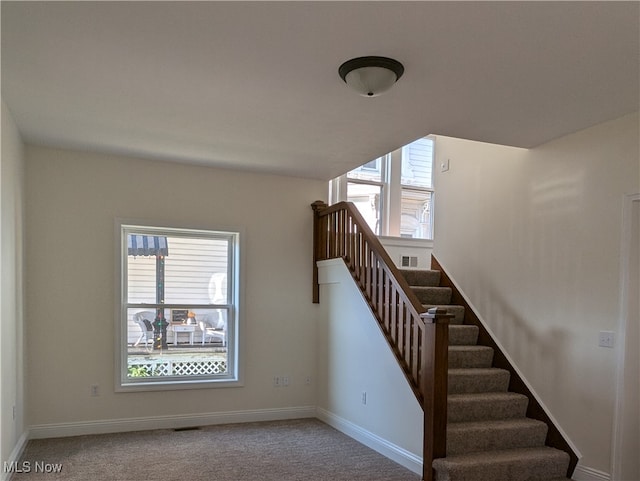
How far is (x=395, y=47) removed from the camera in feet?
8.25

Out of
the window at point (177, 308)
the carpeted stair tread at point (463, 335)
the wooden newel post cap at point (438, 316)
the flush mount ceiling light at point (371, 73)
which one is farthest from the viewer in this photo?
the window at point (177, 308)

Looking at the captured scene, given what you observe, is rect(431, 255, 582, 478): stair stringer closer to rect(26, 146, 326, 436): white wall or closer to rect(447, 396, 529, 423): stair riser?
rect(447, 396, 529, 423): stair riser

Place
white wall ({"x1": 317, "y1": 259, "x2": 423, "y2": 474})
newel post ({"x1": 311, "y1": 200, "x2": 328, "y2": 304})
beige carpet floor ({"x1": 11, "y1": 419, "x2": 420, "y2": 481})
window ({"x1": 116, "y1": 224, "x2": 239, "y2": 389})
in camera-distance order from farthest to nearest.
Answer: newel post ({"x1": 311, "y1": 200, "x2": 328, "y2": 304}) < window ({"x1": 116, "y1": 224, "x2": 239, "y2": 389}) < white wall ({"x1": 317, "y1": 259, "x2": 423, "y2": 474}) < beige carpet floor ({"x1": 11, "y1": 419, "x2": 420, "y2": 481})

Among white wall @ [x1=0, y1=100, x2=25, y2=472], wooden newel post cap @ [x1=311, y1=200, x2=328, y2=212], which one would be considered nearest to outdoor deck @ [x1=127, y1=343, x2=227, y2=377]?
white wall @ [x1=0, y1=100, x2=25, y2=472]

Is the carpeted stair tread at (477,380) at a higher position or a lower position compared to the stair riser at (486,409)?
higher

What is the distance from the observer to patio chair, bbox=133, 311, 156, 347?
4.98 metres

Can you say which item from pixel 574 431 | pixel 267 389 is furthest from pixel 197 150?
pixel 574 431

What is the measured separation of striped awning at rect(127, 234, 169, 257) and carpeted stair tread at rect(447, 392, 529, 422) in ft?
10.1

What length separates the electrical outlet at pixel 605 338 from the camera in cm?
352

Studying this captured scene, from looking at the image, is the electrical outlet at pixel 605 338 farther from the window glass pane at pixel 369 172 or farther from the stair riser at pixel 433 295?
the window glass pane at pixel 369 172

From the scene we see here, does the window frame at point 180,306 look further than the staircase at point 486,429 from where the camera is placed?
Yes

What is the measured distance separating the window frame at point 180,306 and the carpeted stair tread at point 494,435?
93.6 inches

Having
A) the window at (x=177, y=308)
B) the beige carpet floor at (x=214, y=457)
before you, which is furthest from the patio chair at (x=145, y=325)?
the beige carpet floor at (x=214, y=457)

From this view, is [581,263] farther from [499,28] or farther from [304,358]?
[304,358]
